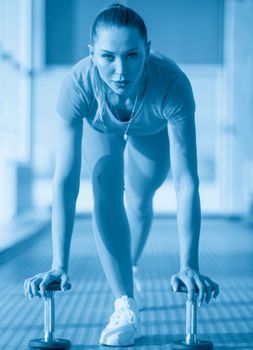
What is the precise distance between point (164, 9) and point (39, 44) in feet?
4.39

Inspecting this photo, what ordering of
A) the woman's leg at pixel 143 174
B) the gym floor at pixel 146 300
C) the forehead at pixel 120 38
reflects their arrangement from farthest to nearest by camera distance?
the woman's leg at pixel 143 174 → the gym floor at pixel 146 300 → the forehead at pixel 120 38

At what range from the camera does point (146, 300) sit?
7.75ft

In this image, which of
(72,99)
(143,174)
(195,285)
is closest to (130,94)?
(72,99)

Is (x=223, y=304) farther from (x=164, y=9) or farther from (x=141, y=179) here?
(x=164, y=9)

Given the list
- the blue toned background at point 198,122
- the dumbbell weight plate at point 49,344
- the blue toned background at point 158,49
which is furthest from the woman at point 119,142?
the blue toned background at point 158,49

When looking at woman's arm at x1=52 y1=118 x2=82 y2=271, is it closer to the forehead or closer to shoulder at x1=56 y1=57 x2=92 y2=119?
shoulder at x1=56 y1=57 x2=92 y2=119

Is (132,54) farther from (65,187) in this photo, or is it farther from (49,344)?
(49,344)

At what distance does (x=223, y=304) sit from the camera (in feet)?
7.48

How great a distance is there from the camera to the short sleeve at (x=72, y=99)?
1.61m

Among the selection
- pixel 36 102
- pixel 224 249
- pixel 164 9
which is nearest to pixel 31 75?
pixel 36 102

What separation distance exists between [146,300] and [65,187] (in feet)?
2.95

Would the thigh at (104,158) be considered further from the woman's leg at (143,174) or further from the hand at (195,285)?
the hand at (195,285)

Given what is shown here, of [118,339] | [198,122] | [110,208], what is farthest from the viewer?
[198,122]

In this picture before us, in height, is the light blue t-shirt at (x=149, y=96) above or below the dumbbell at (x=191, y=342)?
above
